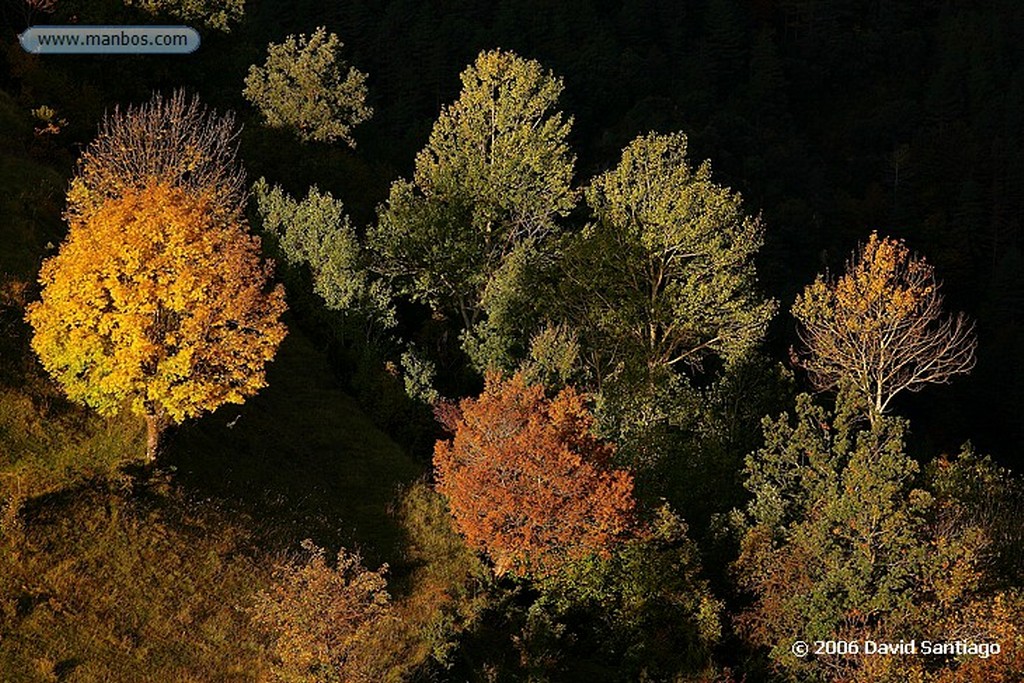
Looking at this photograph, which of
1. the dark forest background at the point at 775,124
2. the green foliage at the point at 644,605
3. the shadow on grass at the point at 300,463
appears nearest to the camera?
the shadow on grass at the point at 300,463

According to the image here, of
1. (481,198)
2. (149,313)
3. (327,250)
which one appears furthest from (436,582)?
(481,198)

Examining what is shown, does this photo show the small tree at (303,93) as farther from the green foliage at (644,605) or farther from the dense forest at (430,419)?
the green foliage at (644,605)

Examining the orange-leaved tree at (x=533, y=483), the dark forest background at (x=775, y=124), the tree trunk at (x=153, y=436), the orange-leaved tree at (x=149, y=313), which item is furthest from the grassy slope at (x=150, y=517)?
the dark forest background at (x=775, y=124)

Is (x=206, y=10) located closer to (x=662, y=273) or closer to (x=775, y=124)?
(x=662, y=273)

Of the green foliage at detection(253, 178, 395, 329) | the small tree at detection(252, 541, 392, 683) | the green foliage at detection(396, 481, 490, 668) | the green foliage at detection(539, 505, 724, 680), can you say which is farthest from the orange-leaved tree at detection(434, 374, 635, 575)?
the green foliage at detection(253, 178, 395, 329)

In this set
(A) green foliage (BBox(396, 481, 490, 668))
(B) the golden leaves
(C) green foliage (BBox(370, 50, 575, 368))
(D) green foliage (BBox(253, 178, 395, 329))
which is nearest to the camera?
(B) the golden leaves

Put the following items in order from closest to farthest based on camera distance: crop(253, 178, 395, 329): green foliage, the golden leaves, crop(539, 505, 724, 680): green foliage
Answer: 1. the golden leaves
2. crop(539, 505, 724, 680): green foliage
3. crop(253, 178, 395, 329): green foliage

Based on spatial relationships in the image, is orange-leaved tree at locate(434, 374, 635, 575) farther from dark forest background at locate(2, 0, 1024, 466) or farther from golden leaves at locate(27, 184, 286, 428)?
dark forest background at locate(2, 0, 1024, 466)
